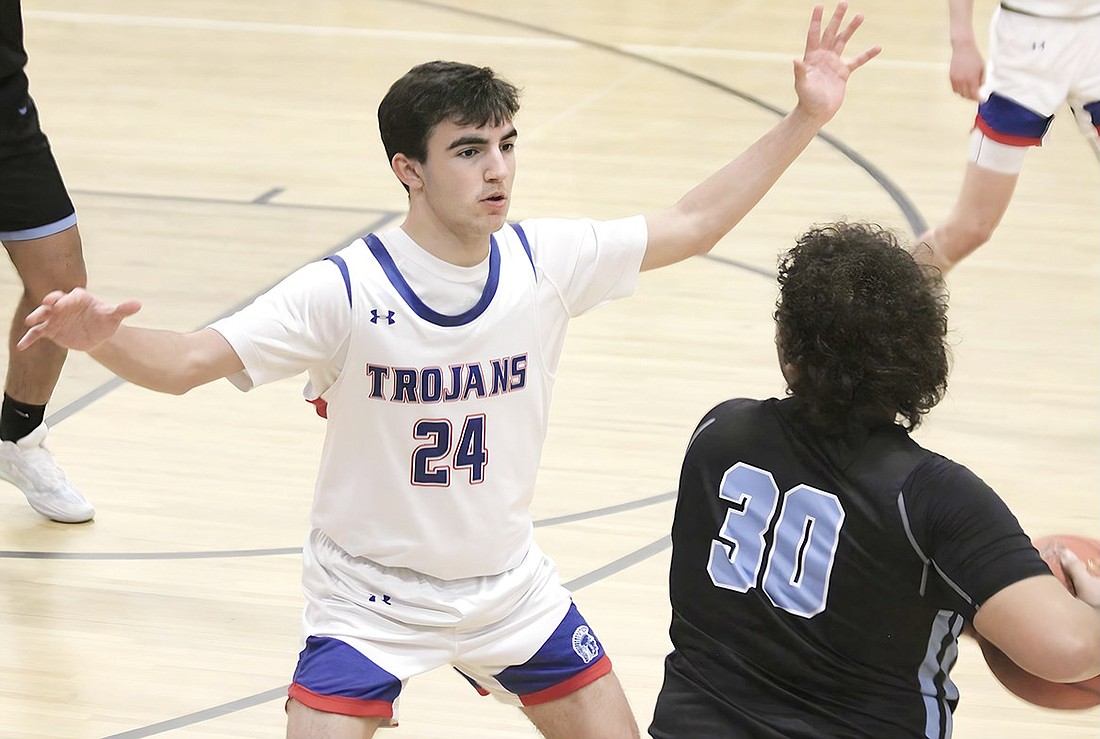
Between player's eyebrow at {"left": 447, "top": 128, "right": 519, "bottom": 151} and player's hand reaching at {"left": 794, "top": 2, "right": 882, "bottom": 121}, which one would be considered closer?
player's eyebrow at {"left": 447, "top": 128, "right": 519, "bottom": 151}

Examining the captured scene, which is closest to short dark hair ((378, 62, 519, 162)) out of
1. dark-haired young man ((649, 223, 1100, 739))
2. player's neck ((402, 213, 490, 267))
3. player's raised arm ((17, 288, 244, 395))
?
player's neck ((402, 213, 490, 267))

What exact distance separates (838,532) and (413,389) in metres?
1.00

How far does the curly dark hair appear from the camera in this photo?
242 cm

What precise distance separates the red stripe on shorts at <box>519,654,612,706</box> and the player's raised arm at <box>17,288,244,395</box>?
2.88ft

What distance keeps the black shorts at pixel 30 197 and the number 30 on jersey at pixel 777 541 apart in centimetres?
281

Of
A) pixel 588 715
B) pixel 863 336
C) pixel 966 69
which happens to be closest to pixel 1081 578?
pixel 863 336

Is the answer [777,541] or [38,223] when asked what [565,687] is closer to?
[777,541]

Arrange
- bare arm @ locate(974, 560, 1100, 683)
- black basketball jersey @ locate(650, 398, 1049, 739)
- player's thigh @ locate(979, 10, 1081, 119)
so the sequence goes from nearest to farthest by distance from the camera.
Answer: bare arm @ locate(974, 560, 1100, 683) → black basketball jersey @ locate(650, 398, 1049, 739) → player's thigh @ locate(979, 10, 1081, 119)

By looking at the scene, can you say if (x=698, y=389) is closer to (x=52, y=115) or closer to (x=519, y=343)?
(x=519, y=343)

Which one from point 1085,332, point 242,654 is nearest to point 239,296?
point 242,654

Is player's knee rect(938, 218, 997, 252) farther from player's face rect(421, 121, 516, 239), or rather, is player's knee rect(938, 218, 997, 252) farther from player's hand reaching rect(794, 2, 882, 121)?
player's face rect(421, 121, 516, 239)

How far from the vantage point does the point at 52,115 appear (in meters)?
9.24

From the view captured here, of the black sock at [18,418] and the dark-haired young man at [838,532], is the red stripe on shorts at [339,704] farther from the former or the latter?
the black sock at [18,418]

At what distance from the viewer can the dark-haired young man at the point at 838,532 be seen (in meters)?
2.36
